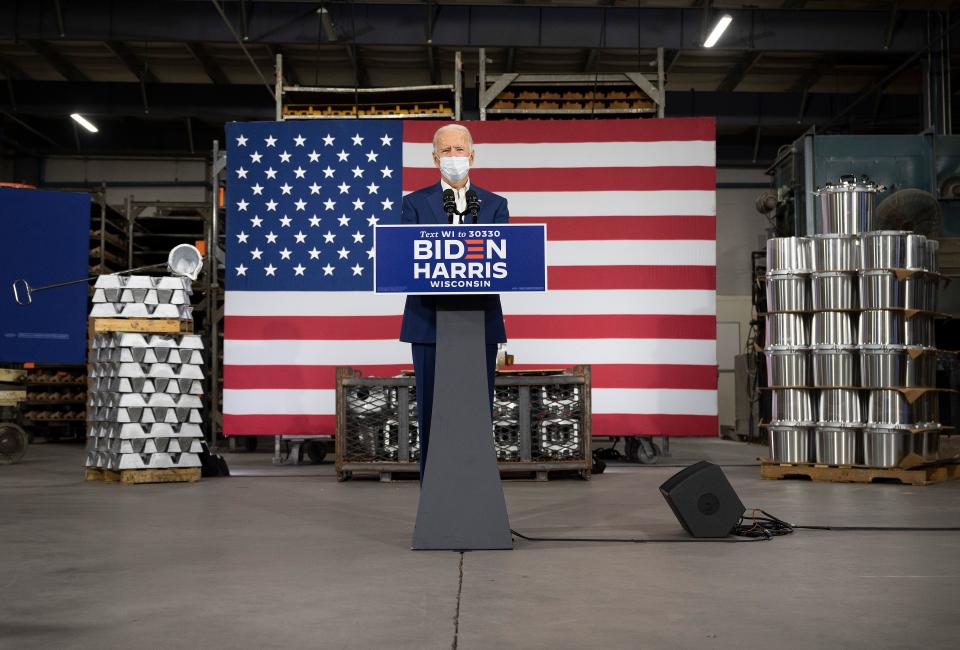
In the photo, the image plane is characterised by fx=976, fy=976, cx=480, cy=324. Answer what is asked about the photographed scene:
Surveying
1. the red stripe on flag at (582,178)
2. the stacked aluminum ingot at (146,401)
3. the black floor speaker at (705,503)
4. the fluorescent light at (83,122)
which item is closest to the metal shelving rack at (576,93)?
the red stripe on flag at (582,178)

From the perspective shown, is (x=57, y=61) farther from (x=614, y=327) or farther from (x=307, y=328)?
(x=614, y=327)

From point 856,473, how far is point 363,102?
22.1 feet

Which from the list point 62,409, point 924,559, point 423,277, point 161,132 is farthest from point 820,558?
point 161,132

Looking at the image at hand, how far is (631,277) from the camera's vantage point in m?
9.83

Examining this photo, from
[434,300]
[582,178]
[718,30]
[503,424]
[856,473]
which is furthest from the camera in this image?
[718,30]

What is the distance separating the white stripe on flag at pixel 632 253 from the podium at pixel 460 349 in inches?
223

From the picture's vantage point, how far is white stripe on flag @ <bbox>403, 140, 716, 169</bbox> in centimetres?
999

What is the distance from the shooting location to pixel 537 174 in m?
10.1

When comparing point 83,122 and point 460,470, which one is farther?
point 83,122

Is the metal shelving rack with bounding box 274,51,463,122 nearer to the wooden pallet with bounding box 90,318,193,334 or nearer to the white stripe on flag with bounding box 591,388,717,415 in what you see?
the white stripe on flag with bounding box 591,388,717,415

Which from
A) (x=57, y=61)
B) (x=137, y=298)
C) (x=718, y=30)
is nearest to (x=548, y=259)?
(x=137, y=298)

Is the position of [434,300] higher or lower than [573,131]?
lower

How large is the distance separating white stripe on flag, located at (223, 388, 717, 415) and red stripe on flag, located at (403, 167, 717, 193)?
2.09 metres

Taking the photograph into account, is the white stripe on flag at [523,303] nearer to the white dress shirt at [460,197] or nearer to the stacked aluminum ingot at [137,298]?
the stacked aluminum ingot at [137,298]
